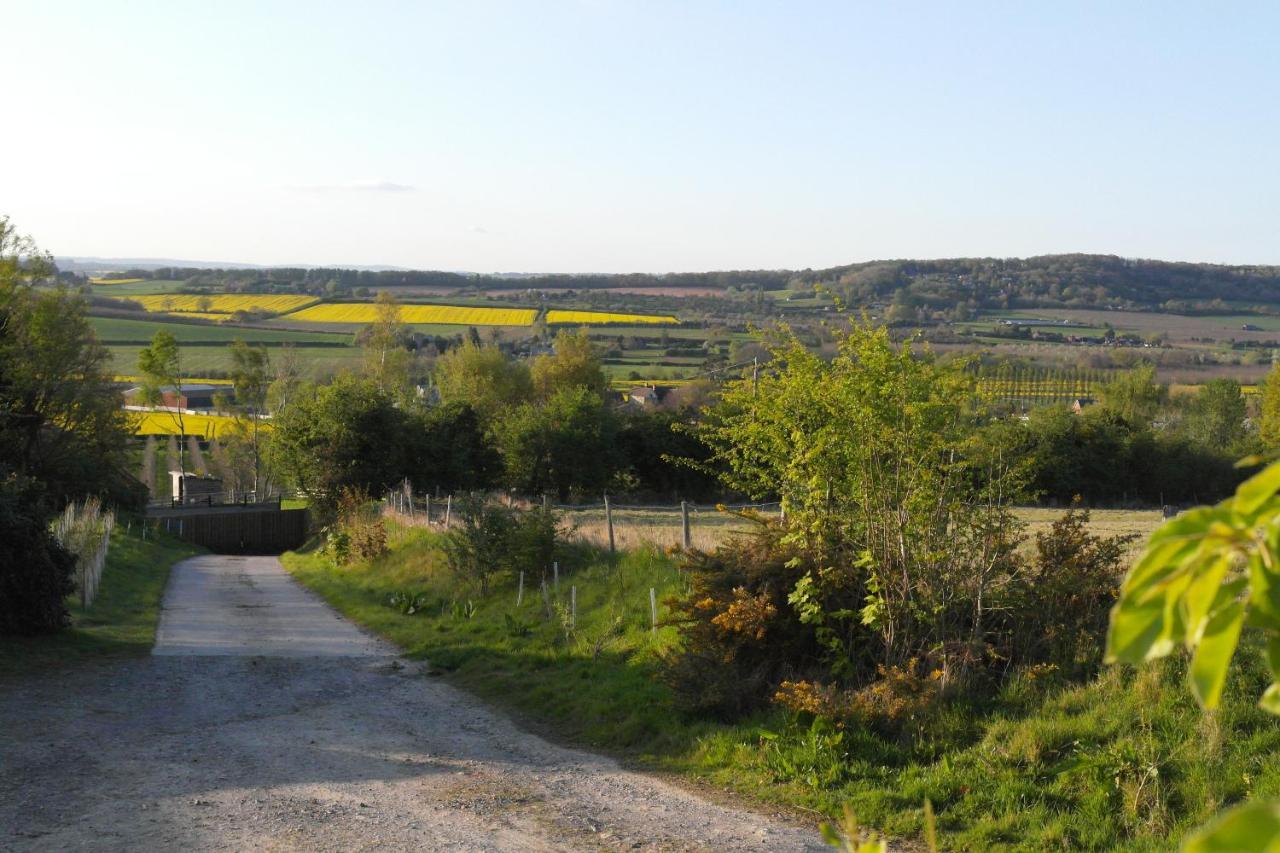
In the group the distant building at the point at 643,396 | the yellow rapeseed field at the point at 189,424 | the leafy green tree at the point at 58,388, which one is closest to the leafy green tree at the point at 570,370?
the distant building at the point at 643,396

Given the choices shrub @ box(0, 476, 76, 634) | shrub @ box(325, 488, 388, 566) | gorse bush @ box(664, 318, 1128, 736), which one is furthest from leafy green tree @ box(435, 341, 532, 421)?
gorse bush @ box(664, 318, 1128, 736)

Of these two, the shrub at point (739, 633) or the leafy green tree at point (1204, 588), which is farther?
the shrub at point (739, 633)

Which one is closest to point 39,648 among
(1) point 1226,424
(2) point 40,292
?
(2) point 40,292

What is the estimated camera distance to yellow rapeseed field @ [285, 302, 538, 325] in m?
142

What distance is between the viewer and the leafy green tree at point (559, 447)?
53812 millimetres

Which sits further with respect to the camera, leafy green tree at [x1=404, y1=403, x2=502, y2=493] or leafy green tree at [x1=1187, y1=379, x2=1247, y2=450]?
leafy green tree at [x1=1187, y1=379, x2=1247, y2=450]

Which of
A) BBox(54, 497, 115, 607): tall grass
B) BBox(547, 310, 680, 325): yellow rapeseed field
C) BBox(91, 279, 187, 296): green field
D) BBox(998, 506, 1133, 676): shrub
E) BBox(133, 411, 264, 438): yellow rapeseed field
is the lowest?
BBox(133, 411, 264, 438): yellow rapeseed field

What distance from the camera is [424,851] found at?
8.76 meters

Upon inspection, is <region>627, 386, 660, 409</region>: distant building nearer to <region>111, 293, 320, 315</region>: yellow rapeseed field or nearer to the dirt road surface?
the dirt road surface

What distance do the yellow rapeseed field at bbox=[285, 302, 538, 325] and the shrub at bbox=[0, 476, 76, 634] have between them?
12215cm

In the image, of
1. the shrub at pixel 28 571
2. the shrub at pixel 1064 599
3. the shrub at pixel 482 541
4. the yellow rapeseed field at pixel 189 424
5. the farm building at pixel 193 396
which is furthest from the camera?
the farm building at pixel 193 396

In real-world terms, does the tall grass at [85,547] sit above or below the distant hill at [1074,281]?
below

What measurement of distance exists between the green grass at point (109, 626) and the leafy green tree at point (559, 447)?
2264 cm

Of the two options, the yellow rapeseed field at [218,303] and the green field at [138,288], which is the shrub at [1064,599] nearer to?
the yellow rapeseed field at [218,303]
